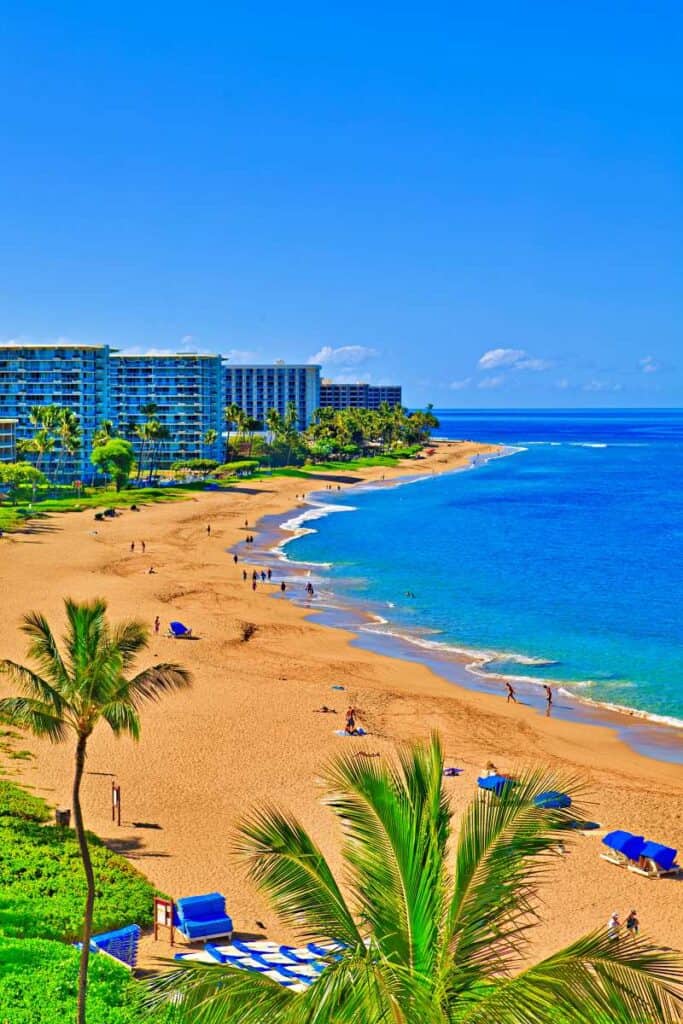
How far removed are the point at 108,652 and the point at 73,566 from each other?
191 ft

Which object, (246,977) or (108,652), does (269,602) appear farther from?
(246,977)

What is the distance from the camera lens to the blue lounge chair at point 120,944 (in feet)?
64.5

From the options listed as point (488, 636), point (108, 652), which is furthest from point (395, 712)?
point (108, 652)

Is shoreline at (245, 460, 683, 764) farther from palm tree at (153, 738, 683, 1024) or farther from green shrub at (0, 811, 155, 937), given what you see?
palm tree at (153, 738, 683, 1024)

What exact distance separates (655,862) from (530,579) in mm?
49508

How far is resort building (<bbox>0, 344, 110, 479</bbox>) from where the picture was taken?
14288 cm

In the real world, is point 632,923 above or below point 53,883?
below

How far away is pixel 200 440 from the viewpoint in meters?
161

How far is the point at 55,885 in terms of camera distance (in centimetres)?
2227

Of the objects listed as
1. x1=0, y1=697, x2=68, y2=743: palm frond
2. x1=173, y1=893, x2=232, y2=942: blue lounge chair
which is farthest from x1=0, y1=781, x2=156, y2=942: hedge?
x1=0, y1=697, x2=68, y2=743: palm frond

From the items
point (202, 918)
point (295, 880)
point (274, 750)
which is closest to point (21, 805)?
point (202, 918)

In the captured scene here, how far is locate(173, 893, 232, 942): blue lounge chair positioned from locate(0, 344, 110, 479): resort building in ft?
413

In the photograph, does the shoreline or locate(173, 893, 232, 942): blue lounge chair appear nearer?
locate(173, 893, 232, 942): blue lounge chair

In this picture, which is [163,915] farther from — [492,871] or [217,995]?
[492,871]
